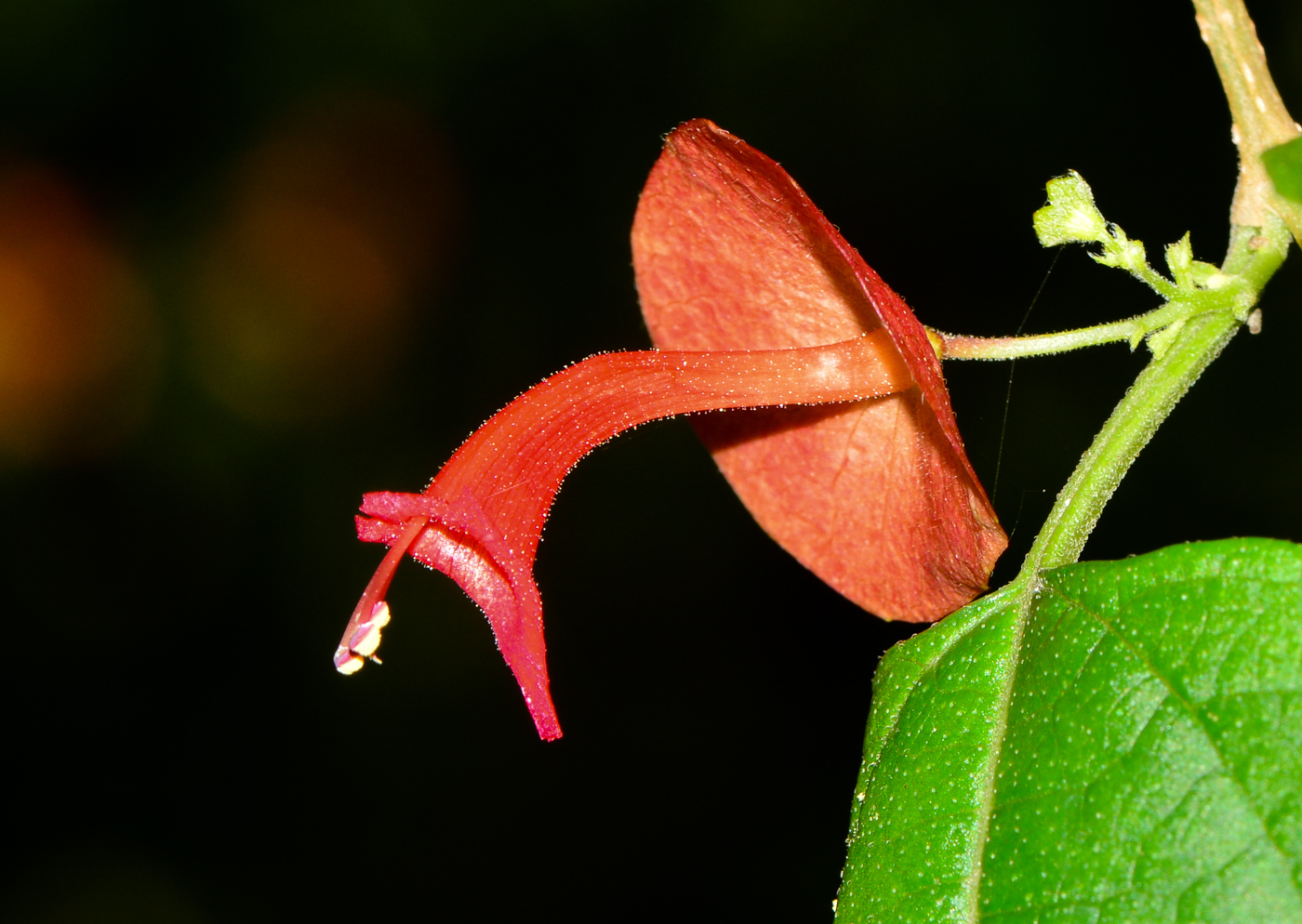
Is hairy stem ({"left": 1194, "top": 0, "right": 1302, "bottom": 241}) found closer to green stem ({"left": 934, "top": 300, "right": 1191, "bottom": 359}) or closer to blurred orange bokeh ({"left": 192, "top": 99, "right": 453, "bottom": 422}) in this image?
green stem ({"left": 934, "top": 300, "right": 1191, "bottom": 359})

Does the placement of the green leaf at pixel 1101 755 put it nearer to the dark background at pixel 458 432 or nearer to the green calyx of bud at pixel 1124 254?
the green calyx of bud at pixel 1124 254

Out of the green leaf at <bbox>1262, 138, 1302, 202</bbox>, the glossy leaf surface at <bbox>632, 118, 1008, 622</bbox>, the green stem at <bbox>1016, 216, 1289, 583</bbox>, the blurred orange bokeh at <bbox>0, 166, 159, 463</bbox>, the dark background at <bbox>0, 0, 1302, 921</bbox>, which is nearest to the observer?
the green leaf at <bbox>1262, 138, 1302, 202</bbox>

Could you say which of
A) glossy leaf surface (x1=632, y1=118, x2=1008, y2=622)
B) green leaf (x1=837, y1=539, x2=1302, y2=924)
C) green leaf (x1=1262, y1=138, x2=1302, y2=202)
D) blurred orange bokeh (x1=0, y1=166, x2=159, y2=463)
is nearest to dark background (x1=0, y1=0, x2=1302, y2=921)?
blurred orange bokeh (x1=0, y1=166, x2=159, y2=463)

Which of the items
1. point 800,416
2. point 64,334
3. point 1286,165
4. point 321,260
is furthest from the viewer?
point 321,260

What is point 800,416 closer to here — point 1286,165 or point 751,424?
point 751,424

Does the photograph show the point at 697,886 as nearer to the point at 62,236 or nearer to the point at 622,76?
the point at 622,76

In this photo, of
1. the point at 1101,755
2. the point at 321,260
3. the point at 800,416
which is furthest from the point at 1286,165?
the point at 321,260
